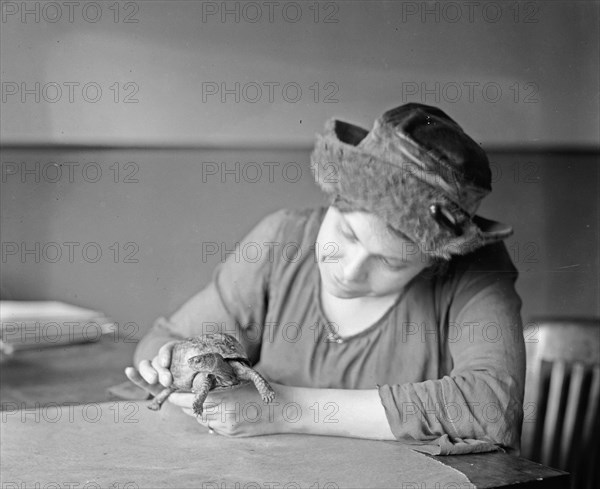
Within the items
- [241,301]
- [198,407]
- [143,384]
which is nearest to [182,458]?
[198,407]

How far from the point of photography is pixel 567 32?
4.64 feet

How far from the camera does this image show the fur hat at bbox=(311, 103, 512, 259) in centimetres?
114

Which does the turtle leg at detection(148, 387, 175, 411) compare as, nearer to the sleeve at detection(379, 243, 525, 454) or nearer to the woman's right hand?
the woman's right hand

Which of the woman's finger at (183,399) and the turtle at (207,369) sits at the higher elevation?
the turtle at (207,369)

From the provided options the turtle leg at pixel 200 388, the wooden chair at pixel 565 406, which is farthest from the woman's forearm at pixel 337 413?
the wooden chair at pixel 565 406

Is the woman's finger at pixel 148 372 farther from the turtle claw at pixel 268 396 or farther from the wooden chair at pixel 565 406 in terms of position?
the wooden chair at pixel 565 406

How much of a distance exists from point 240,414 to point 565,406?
2.38 feet

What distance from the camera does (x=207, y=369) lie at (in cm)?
117

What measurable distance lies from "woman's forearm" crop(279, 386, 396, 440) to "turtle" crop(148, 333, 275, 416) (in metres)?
0.06

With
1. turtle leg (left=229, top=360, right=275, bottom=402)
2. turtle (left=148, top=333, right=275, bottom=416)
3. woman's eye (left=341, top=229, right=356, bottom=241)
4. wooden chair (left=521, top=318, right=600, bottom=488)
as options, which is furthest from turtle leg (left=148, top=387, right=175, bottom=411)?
wooden chair (left=521, top=318, right=600, bottom=488)

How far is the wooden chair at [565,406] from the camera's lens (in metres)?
1.58

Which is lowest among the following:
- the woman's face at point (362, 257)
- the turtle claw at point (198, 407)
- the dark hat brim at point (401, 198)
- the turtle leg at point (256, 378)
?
the turtle claw at point (198, 407)

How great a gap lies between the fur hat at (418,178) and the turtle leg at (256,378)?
277 millimetres

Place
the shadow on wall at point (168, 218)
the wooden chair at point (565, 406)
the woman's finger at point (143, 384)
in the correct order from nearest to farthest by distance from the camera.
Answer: the woman's finger at point (143, 384)
the shadow on wall at point (168, 218)
the wooden chair at point (565, 406)
